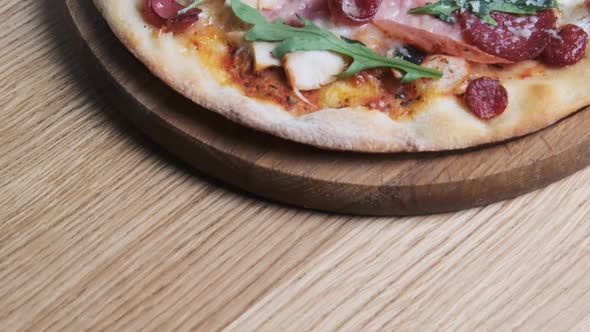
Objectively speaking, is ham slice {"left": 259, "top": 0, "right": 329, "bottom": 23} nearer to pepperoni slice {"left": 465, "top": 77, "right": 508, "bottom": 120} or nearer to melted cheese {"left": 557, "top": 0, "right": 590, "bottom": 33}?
pepperoni slice {"left": 465, "top": 77, "right": 508, "bottom": 120}

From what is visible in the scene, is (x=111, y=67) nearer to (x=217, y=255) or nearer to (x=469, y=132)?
(x=217, y=255)

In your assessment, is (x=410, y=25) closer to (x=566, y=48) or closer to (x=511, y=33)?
(x=511, y=33)

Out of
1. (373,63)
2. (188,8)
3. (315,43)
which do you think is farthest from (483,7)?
(188,8)

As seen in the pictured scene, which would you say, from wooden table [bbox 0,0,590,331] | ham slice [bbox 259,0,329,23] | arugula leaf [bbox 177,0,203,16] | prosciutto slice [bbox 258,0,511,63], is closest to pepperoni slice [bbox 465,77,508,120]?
prosciutto slice [bbox 258,0,511,63]

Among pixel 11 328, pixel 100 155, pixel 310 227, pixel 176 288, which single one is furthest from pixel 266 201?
pixel 11 328

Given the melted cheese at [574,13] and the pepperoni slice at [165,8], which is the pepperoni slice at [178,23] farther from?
the melted cheese at [574,13]
